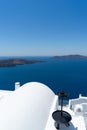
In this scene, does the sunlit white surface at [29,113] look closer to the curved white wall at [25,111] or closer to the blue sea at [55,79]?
the curved white wall at [25,111]

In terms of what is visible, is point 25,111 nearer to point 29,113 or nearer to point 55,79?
point 29,113

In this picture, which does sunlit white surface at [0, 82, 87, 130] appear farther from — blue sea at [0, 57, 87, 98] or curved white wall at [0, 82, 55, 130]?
blue sea at [0, 57, 87, 98]

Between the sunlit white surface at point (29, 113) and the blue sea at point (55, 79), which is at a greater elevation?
the sunlit white surface at point (29, 113)

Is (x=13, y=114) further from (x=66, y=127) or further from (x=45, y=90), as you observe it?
(x=45, y=90)

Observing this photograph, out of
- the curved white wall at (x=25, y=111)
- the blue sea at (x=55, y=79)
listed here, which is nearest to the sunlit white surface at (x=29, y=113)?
the curved white wall at (x=25, y=111)

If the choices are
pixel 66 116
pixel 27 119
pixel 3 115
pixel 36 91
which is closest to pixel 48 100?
pixel 36 91

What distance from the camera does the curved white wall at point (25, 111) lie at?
243 inches

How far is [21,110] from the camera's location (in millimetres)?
7117

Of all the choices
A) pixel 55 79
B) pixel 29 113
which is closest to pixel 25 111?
pixel 29 113

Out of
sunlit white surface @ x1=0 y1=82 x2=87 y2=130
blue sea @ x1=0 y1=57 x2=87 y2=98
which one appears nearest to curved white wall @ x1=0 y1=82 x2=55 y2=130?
sunlit white surface @ x1=0 y1=82 x2=87 y2=130

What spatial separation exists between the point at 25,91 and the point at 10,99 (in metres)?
1.48

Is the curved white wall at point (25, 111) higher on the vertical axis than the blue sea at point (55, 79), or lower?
higher

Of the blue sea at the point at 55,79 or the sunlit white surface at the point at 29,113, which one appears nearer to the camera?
the sunlit white surface at the point at 29,113

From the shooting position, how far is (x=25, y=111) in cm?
714
